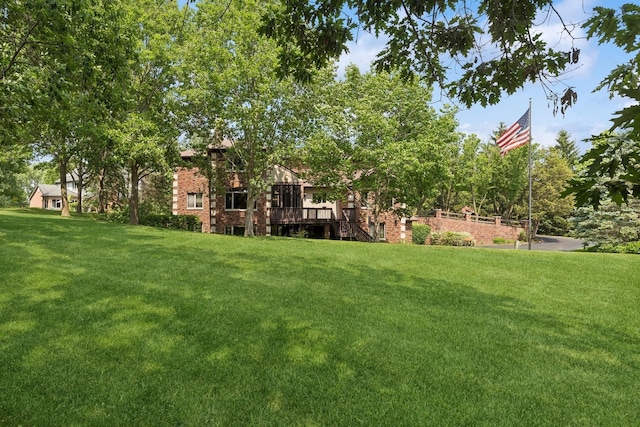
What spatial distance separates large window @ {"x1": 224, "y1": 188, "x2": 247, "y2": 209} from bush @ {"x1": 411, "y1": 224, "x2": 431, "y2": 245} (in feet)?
47.0

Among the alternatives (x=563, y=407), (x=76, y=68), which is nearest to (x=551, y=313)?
(x=563, y=407)

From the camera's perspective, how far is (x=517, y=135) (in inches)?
910

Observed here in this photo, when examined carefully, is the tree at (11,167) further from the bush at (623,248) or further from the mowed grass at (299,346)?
the bush at (623,248)

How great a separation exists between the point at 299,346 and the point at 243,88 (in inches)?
761

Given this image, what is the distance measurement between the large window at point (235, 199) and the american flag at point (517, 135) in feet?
62.1

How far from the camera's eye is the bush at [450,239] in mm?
32719

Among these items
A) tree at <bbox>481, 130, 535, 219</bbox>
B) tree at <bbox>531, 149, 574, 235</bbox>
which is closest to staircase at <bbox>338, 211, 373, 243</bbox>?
tree at <bbox>481, 130, 535, 219</bbox>

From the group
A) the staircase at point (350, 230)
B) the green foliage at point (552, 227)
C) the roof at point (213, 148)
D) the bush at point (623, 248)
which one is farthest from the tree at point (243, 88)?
the green foliage at point (552, 227)

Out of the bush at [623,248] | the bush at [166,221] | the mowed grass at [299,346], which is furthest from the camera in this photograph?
the bush at [166,221]

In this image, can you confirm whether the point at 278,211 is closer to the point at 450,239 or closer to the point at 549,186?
the point at 450,239

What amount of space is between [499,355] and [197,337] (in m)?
4.30

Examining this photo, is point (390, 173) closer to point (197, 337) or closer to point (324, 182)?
point (324, 182)

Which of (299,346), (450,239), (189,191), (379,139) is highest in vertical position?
(379,139)

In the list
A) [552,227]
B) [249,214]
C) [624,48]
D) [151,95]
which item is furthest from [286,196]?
[552,227]
